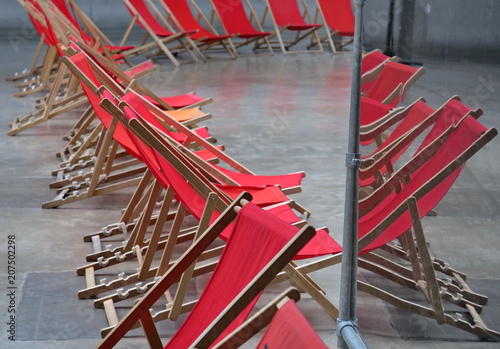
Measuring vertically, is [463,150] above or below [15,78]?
above

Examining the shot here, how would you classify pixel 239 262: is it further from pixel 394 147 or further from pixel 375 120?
pixel 375 120

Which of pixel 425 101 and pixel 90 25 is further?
pixel 90 25

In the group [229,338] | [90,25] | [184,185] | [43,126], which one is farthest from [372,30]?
[90,25]

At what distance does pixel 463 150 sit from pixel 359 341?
1.97 ft

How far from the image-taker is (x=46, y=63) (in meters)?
7.99

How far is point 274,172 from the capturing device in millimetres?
5219

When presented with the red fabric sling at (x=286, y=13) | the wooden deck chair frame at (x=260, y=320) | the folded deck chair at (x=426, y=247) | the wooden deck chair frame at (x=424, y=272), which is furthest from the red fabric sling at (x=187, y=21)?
the wooden deck chair frame at (x=260, y=320)

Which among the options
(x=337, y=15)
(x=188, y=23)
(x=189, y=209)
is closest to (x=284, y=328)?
(x=189, y=209)

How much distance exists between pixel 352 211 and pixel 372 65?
5.17 ft

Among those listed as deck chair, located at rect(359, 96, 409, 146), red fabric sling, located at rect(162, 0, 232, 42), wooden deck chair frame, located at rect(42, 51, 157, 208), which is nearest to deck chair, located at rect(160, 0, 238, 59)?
red fabric sling, located at rect(162, 0, 232, 42)

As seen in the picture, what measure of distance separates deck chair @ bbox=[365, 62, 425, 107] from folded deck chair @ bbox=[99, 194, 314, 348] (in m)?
0.83

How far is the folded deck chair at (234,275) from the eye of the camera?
178 centimetres

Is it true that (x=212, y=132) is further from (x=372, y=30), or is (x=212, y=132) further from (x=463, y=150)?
(x=463, y=150)

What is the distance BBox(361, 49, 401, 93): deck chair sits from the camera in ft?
11.3
